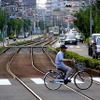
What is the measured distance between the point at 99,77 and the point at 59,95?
27.3 ft

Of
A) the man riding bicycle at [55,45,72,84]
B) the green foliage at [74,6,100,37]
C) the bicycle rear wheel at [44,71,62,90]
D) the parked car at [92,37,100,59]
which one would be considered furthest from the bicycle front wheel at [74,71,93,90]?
the green foliage at [74,6,100,37]

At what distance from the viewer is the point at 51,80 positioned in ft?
A: 60.3

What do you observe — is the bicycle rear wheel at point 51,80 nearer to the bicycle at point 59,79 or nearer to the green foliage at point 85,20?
Result: the bicycle at point 59,79

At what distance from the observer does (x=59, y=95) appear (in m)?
16.7

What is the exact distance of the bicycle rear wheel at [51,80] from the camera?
1841 cm

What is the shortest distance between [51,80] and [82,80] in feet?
4.18

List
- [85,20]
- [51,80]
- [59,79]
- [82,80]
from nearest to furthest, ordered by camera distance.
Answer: [51,80], [59,79], [82,80], [85,20]

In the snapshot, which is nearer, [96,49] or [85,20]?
[96,49]

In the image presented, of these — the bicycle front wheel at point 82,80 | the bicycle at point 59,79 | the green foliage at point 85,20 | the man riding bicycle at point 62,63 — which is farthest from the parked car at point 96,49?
the green foliage at point 85,20

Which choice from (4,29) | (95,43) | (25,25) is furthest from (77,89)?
(25,25)

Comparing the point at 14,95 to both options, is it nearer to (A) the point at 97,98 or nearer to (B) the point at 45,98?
(B) the point at 45,98

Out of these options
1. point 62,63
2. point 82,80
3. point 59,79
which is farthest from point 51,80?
point 82,80

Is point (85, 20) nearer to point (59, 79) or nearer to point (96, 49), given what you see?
point (96, 49)

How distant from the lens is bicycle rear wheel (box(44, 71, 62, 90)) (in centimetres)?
1841
